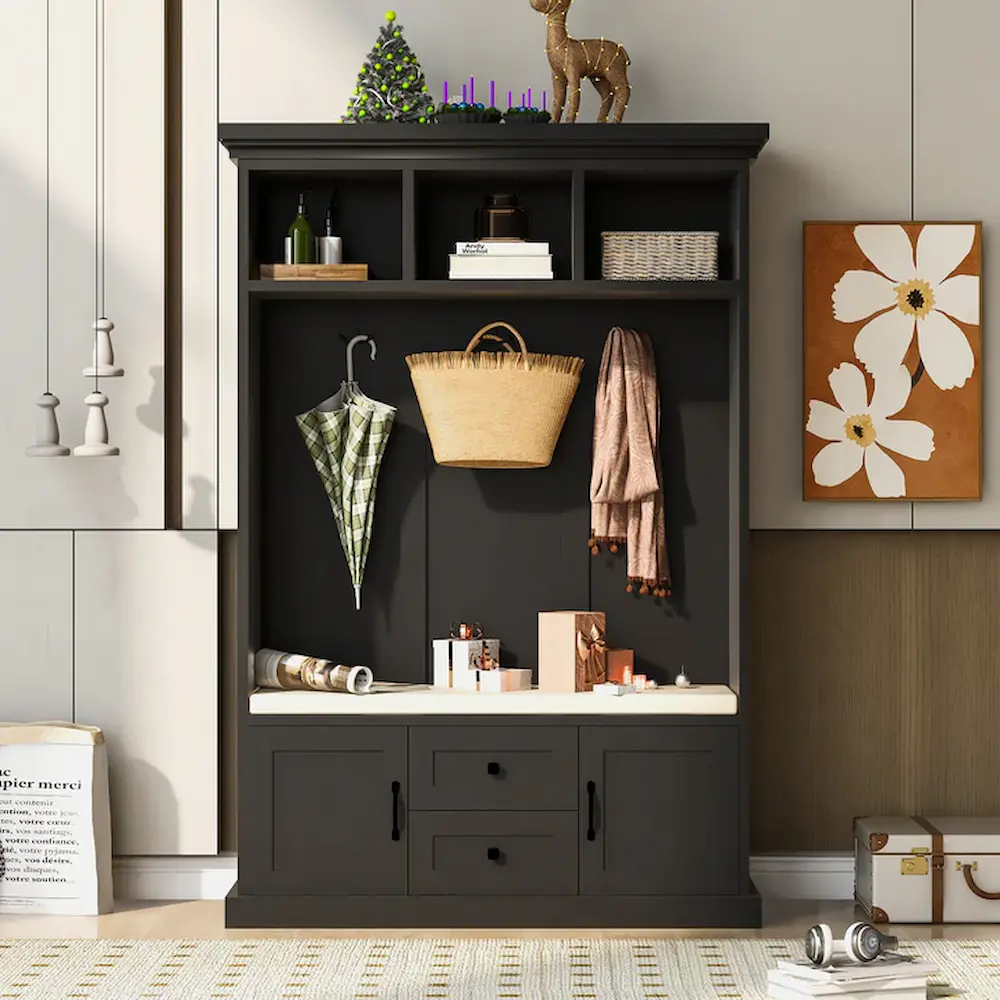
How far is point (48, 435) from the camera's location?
4.02 m

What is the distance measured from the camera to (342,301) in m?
4.14

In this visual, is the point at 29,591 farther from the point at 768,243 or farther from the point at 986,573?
the point at 986,573

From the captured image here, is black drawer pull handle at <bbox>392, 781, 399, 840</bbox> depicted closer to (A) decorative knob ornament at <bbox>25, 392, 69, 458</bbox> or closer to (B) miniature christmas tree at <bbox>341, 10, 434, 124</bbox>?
(A) decorative knob ornament at <bbox>25, 392, 69, 458</bbox>

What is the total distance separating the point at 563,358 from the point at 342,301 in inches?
28.9

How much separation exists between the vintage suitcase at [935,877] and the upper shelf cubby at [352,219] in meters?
2.28

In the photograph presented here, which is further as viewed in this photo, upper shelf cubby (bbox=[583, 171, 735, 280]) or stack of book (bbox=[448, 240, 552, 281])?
upper shelf cubby (bbox=[583, 171, 735, 280])

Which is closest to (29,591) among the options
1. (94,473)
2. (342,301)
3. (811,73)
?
(94,473)

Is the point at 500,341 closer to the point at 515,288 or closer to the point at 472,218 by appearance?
the point at 515,288

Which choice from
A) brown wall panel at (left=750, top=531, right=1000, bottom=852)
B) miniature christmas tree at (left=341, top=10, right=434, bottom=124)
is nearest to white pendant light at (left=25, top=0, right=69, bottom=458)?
miniature christmas tree at (left=341, top=10, right=434, bottom=124)

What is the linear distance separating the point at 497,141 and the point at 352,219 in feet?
1.97

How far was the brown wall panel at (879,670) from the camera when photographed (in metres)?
4.19

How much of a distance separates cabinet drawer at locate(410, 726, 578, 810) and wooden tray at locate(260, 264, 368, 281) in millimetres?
1319

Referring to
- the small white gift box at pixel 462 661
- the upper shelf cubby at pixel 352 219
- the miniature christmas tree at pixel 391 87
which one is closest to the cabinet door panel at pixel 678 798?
the small white gift box at pixel 462 661

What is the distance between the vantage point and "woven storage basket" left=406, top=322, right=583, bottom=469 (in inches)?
152
